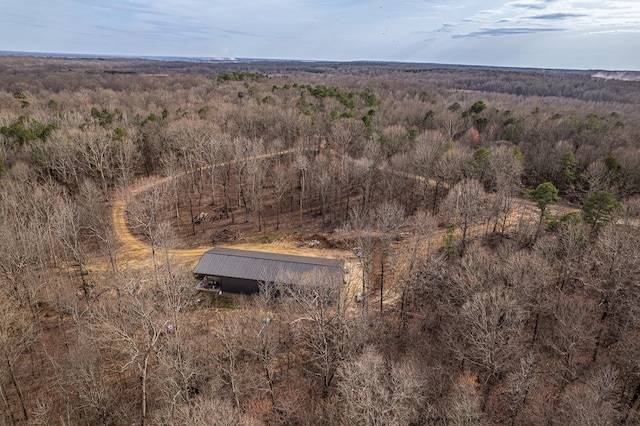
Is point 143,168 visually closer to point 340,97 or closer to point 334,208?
point 334,208

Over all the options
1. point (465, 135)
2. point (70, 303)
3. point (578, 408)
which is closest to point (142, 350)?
point (70, 303)

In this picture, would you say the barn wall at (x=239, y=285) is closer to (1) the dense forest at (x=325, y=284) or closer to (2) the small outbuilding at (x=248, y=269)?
(2) the small outbuilding at (x=248, y=269)

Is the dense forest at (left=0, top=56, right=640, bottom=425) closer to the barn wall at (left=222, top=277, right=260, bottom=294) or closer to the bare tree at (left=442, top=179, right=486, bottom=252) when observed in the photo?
the bare tree at (left=442, top=179, right=486, bottom=252)

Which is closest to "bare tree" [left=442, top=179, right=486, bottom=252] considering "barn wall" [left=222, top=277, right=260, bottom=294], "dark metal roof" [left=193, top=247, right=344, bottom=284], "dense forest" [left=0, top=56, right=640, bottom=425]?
"dense forest" [left=0, top=56, right=640, bottom=425]

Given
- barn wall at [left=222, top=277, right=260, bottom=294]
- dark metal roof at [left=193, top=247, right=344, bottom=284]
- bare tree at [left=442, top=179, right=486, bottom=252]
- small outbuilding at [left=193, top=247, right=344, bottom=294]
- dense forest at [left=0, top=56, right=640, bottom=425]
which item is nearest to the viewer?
dense forest at [left=0, top=56, right=640, bottom=425]

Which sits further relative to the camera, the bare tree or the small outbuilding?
the bare tree

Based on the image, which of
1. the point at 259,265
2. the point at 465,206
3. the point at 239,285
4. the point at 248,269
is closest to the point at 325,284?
the point at 259,265

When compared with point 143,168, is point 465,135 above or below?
above
